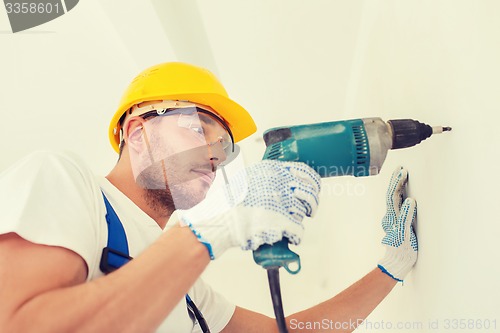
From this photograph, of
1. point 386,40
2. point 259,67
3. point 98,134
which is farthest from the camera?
point 98,134

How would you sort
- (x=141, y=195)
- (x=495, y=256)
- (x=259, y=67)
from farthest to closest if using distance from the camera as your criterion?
(x=259, y=67) → (x=141, y=195) → (x=495, y=256)

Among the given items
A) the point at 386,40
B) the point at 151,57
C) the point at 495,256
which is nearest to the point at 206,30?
the point at 151,57

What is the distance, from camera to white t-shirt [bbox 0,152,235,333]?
83 cm

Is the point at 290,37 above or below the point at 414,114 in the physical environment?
above

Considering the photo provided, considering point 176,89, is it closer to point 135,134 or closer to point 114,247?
point 135,134

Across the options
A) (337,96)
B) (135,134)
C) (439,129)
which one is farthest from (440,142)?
(337,96)

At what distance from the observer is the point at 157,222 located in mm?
1338

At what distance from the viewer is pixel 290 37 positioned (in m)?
1.81

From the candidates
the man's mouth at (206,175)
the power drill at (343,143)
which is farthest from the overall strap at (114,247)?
the power drill at (343,143)

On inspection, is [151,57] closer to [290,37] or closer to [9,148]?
[290,37]

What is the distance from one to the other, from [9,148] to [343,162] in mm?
1892

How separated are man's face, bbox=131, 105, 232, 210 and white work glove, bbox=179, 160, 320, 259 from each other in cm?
32

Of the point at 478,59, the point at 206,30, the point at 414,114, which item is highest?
the point at 206,30

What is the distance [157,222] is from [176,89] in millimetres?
411
